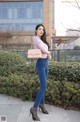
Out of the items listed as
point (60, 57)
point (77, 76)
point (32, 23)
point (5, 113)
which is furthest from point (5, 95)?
point (32, 23)

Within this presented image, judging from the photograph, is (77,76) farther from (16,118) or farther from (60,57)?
(60,57)

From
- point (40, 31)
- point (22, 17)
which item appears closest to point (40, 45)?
point (40, 31)

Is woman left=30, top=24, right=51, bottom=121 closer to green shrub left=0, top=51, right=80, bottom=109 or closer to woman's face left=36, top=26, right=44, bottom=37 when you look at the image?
woman's face left=36, top=26, right=44, bottom=37

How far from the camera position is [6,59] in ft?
27.5

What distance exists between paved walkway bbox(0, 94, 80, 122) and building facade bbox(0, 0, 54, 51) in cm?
4242

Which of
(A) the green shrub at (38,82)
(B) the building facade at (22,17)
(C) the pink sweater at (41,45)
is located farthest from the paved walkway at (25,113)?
(B) the building facade at (22,17)

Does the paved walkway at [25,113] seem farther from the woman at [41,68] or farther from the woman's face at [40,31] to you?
the woman's face at [40,31]

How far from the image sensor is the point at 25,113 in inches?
237

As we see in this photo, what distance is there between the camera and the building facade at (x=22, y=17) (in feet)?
161

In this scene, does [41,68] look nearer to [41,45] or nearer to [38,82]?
[41,45]

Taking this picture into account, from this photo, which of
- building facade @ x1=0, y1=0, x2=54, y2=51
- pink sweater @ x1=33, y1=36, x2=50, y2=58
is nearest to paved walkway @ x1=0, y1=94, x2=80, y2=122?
pink sweater @ x1=33, y1=36, x2=50, y2=58

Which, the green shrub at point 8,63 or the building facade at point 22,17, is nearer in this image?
the green shrub at point 8,63

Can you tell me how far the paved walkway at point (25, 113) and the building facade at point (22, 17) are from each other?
4242cm

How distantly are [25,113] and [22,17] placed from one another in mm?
44940
